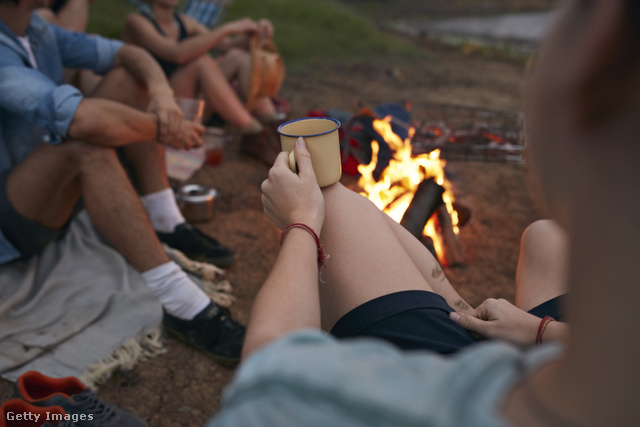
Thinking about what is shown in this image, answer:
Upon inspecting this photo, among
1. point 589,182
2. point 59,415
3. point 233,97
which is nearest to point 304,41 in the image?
point 233,97

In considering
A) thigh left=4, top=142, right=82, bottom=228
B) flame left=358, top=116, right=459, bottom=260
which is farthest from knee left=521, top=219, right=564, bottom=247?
thigh left=4, top=142, right=82, bottom=228

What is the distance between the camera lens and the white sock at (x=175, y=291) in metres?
2.26

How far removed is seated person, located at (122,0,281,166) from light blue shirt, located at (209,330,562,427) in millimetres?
3475

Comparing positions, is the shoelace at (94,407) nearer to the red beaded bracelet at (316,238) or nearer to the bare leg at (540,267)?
the red beaded bracelet at (316,238)

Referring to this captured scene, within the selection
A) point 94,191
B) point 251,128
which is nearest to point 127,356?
point 94,191

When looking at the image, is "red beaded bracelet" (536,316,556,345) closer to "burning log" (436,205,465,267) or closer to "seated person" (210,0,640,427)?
"seated person" (210,0,640,427)

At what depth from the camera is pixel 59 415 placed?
5.34ft

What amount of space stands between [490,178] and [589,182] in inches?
156

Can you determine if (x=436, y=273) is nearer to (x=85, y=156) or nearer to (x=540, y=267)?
(x=540, y=267)

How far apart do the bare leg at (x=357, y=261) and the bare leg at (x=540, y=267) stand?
1.26 feet

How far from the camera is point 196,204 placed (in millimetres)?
3352

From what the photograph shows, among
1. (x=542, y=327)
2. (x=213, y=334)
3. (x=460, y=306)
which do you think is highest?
(x=542, y=327)

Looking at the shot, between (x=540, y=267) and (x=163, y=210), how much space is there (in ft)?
7.01

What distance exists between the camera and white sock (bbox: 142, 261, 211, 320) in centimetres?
226
